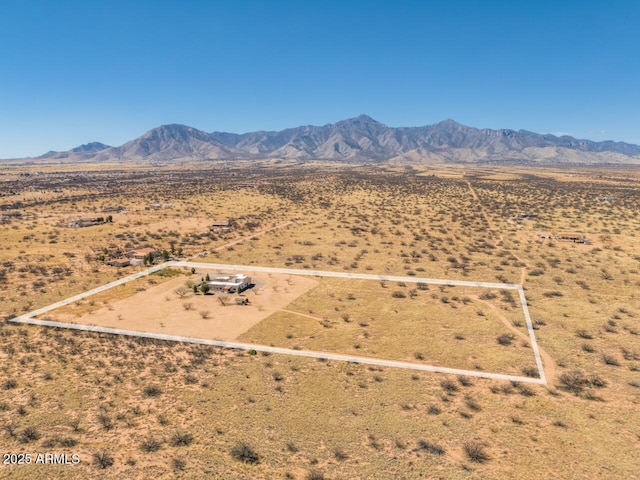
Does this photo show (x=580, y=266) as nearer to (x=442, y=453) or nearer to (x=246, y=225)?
(x=442, y=453)

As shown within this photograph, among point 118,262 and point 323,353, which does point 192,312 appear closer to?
point 323,353

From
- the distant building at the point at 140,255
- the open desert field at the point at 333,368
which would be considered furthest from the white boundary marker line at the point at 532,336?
the distant building at the point at 140,255

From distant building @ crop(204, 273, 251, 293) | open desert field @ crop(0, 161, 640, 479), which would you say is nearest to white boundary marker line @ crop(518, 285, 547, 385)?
open desert field @ crop(0, 161, 640, 479)

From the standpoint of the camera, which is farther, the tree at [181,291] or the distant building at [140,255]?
the distant building at [140,255]

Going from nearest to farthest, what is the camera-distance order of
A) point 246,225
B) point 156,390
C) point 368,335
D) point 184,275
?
point 156,390 < point 368,335 < point 184,275 < point 246,225

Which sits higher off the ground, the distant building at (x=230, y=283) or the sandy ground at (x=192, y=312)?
the distant building at (x=230, y=283)

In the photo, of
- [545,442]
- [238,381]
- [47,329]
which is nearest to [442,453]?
[545,442]

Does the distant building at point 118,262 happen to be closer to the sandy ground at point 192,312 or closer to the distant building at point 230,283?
the sandy ground at point 192,312
